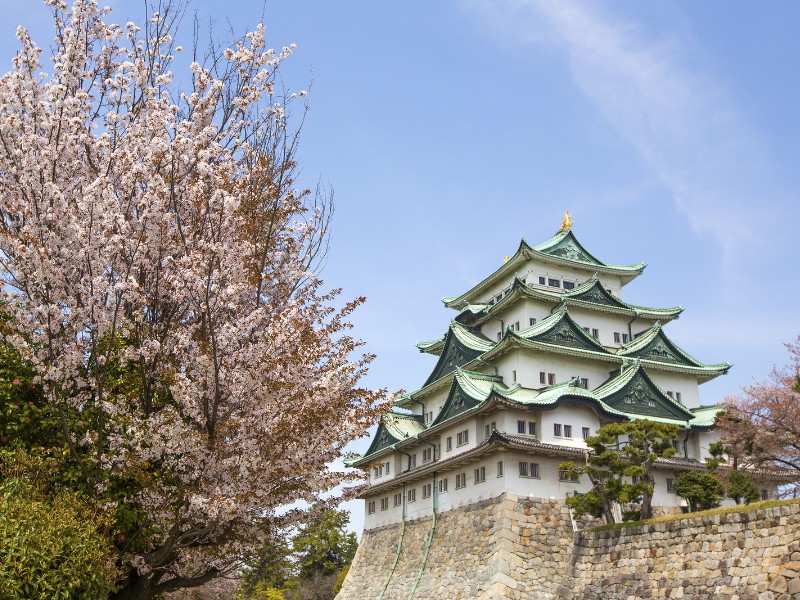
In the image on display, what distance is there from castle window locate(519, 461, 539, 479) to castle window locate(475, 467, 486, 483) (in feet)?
6.41

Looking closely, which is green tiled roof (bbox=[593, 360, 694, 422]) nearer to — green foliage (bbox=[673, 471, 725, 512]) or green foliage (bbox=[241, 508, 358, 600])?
green foliage (bbox=[673, 471, 725, 512])

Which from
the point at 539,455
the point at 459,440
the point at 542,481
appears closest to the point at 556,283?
the point at 459,440

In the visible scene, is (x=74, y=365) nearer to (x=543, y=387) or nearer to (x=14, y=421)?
(x=14, y=421)

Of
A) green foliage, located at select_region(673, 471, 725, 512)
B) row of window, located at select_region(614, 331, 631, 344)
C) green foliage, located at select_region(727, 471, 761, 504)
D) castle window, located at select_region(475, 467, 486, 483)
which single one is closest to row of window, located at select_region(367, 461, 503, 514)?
castle window, located at select_region(475, 467, 486, 483)

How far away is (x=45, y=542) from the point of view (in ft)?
32.9

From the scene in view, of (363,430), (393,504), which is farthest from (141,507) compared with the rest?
(393,504)

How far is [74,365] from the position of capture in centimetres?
Answer: 1163

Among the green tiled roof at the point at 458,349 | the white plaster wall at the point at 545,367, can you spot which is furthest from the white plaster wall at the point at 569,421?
the green tiled roof at the point at 458,349

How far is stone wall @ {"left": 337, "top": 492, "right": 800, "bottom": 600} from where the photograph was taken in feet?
74.5

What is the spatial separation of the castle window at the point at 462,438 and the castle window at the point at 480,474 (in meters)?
1.89

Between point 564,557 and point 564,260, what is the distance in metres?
19.3

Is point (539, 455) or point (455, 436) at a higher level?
point (455, 436)

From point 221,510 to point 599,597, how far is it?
71.5ft

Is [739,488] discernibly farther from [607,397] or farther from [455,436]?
[455,436]
